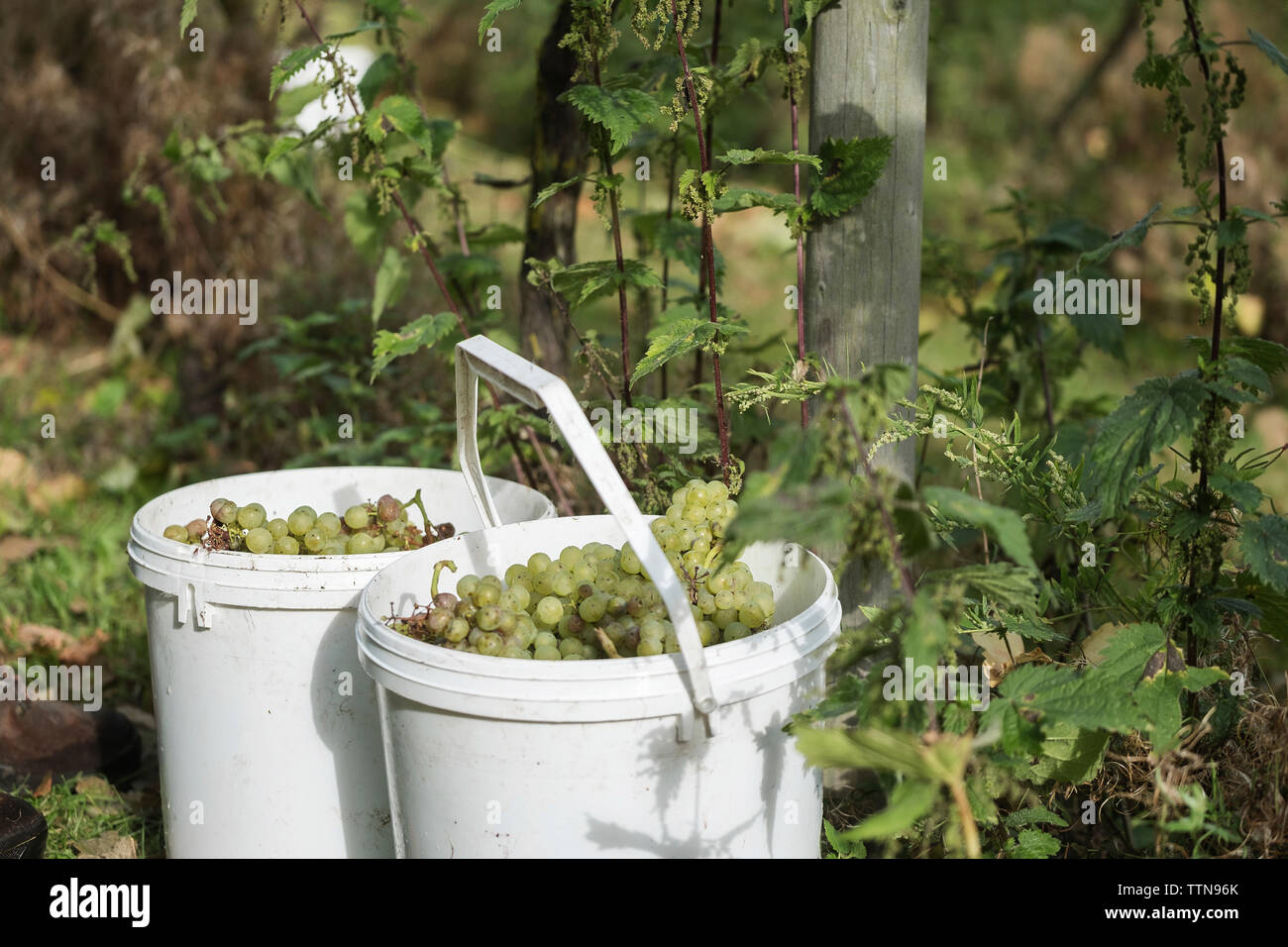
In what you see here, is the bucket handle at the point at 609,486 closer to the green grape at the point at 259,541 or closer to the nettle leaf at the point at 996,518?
the nettle leaf at the point at 996,518

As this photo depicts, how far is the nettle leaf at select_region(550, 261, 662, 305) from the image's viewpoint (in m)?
2.17

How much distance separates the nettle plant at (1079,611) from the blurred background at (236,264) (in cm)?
85

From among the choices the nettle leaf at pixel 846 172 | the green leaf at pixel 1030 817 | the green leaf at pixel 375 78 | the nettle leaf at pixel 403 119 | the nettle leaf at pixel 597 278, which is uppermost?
the green leaf at pixel 375 78

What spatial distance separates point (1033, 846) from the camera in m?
1.80

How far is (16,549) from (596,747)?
119 inches

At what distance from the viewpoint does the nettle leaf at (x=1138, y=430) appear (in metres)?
1.66

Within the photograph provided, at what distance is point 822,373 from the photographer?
226 cm

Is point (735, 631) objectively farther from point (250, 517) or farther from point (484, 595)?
point (250, 517)

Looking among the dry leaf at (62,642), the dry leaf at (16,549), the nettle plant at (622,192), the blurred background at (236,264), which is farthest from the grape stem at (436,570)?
the dry leaf at (16,549)

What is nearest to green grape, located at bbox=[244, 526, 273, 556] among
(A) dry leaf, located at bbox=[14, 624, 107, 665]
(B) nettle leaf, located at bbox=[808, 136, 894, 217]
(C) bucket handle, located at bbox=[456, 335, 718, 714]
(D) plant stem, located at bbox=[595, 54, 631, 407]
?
(C) bucket handle, located at bbox=[456, 335, 718, 714]

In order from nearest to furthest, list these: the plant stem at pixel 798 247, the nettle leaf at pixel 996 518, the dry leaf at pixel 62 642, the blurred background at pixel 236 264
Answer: the nettle leaf at pixel 996 518, the plant stem at pixel 798 247, the dry leaf at pixel 62 642, the blurred background at pixel 236 264

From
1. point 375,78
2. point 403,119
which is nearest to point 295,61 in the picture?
point 403,119

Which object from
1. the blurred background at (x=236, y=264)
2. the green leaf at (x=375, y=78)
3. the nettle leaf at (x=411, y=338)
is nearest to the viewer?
the nettle leaf at (x=411, y=338)

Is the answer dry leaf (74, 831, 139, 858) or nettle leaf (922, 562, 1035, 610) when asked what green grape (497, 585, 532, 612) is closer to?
nettle leaf (922, 562, 1035, 610)
